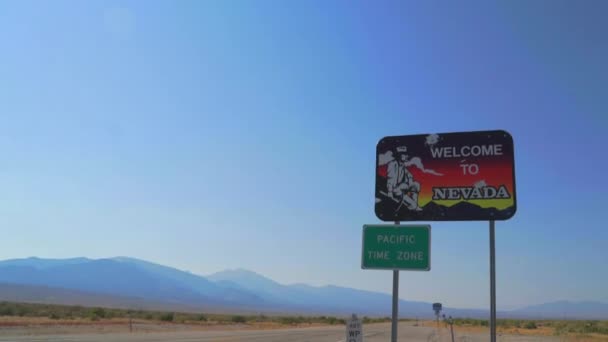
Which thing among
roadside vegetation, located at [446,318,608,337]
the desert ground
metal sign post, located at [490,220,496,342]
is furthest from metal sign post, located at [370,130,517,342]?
roadside vegetation, located at [446,318,608,337]

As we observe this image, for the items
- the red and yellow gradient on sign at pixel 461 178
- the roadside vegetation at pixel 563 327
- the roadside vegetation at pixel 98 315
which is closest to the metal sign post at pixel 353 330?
the red and yellow gradient on sign at pixel 461 178

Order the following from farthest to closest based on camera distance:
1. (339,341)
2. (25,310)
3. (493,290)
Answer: (25,310) < (339,341) < (493,290)

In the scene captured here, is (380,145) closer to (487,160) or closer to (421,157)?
(421,157)

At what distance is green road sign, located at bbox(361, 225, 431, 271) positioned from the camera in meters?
8.95

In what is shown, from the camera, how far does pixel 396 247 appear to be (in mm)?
9109

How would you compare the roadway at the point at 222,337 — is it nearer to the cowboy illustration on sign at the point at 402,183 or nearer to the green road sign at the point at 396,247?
the green road sign at the point at 396,247

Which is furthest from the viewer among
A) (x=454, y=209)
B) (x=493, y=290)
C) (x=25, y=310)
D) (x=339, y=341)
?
(x=25, y=310)

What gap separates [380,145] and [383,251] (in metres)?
1.93

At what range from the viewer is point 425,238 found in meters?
8.98

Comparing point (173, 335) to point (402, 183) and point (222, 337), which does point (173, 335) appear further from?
point (402, 183)

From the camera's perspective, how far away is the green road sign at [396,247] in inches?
352

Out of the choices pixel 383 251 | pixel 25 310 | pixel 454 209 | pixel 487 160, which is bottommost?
pixel 25 310

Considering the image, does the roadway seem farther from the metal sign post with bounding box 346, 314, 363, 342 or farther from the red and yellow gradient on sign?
the red and yellow gradient on sign

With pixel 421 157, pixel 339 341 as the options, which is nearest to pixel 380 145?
pixel 421 157
